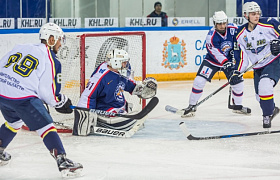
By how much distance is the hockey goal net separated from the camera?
5457mm

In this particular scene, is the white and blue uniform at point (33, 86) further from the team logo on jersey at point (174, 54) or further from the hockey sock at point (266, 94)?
the team logo on jersey at point (174, 54)

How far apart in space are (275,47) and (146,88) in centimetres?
104

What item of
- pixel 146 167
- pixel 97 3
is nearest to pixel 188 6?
pixel 97 3

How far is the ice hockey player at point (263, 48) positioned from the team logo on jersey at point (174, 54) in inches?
123

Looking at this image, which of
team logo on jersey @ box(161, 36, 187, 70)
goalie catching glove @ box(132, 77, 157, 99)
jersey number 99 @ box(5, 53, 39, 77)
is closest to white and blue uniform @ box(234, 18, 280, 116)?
goalie catching glove @ box(132, 77, 157, 99)

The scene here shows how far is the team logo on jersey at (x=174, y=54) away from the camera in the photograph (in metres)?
8.77

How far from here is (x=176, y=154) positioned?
4.38 m

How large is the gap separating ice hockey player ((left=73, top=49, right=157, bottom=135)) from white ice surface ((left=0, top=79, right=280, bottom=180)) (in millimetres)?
120

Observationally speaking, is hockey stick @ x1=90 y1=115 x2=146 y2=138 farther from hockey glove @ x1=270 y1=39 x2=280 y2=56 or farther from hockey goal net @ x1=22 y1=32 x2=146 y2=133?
hockey glove @ x1=270 y1=39 x2=280 y2=56

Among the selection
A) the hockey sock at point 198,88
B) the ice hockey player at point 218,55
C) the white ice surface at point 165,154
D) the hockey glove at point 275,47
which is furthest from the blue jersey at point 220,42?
the hockey glove at point 275,47

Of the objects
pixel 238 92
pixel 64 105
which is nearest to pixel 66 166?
pixel 64 105

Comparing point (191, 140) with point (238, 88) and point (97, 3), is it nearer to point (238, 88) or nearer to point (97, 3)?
point (238, 88)

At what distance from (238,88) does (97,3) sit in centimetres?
385

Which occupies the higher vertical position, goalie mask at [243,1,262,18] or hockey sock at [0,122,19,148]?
goalie mask at [243,1,262,18]
